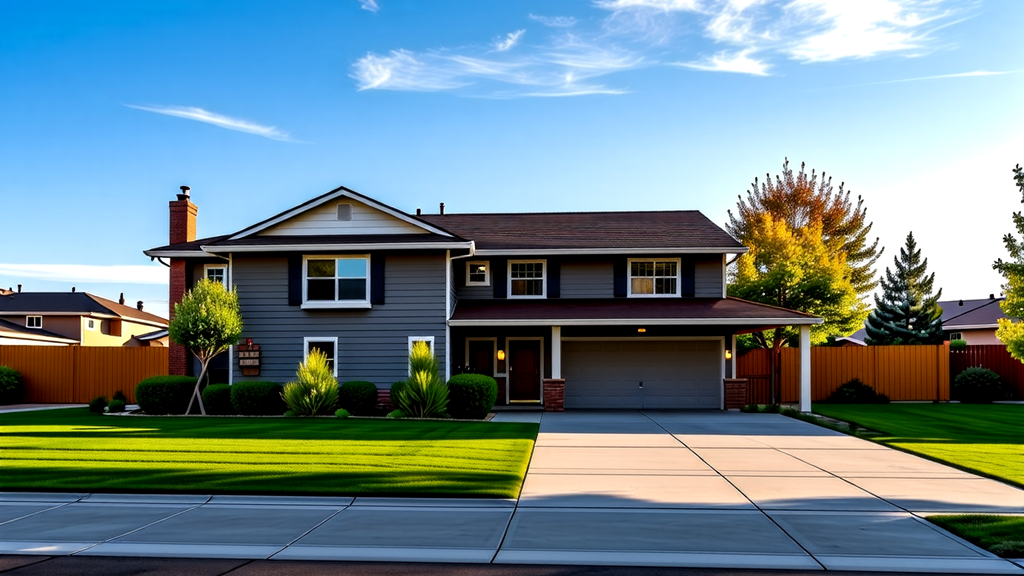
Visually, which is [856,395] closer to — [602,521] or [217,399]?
[217,399]

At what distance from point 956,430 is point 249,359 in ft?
A: 60.7

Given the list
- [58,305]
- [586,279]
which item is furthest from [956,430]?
[58,305]

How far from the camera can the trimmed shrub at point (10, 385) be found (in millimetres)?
25984

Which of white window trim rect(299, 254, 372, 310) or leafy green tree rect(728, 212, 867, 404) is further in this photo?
leafy green tree rect(728, 212, 867, 404)

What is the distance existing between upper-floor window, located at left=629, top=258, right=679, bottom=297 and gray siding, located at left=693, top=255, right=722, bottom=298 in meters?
0.68

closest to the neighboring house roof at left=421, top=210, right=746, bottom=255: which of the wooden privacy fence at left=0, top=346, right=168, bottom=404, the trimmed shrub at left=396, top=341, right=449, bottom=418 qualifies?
the trimmed shrub at left=396, top=341, right=449, bottom=418

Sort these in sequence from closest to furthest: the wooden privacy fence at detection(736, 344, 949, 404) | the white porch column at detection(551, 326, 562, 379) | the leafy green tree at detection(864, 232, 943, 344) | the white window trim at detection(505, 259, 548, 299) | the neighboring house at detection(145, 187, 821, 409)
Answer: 1. the neighboring house at detection(145, 187, 821, 409)
2. the white porch column at detection(551, 326, 562, 379)
3. the white window trim at detection(505, 259, 548, 299)
4. the wooden privacy fence at detection(736, 344, 949, 404)
5. the leafy green tree at detection(864, 232, 943, 344)

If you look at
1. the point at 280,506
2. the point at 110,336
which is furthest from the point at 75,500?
the point at 110,336

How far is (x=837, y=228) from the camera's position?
49.1m

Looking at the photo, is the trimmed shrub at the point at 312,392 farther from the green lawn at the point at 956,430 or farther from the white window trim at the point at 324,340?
the green lawn at the point at 956,430

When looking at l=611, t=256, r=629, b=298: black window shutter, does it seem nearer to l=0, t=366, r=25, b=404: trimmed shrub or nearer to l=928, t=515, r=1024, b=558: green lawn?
l=928, t=515, r=1024, b=558: green lawn

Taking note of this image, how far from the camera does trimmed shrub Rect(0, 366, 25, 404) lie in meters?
26.0

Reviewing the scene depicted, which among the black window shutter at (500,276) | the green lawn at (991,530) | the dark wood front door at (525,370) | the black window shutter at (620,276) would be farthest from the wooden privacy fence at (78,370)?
the green lawn at (991,530)

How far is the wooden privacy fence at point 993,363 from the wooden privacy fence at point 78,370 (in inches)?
1136
